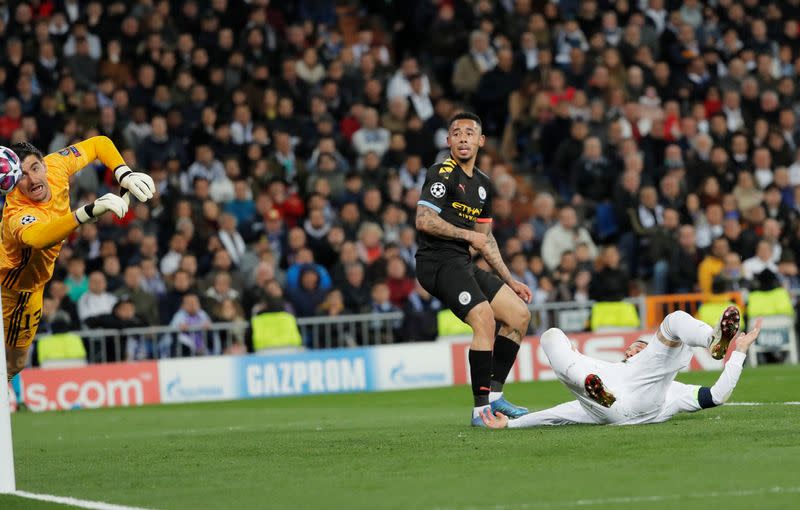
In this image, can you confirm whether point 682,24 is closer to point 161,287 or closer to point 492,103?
point 492,103

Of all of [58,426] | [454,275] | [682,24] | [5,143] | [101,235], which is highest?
[682,24]

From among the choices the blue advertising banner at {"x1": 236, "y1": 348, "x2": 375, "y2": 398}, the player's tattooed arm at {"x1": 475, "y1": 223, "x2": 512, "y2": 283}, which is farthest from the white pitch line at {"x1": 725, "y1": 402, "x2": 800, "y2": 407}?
the blue advertising banner at {"x1": 236, "y1": 348, "x2": 375, "y2": 398}

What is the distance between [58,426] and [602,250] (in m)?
10.7

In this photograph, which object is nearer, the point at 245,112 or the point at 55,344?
the point at 55,344

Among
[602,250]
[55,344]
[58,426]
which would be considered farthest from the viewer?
[602,250]

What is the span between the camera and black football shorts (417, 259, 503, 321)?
12297mm

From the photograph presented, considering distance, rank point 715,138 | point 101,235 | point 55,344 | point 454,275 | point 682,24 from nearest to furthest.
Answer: point 454,275 → point 55,344 → point 101,235 → point 715,138 → point 682,24

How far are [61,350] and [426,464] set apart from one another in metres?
12.6

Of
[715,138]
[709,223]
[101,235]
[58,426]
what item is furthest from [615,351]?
[58,426]

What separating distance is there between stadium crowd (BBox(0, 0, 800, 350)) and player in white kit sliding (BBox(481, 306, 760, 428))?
1089cm

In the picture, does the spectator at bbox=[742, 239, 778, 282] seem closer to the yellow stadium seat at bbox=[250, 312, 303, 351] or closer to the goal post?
the yellow stadium seat at bbox=[250, 312, 303, 351]

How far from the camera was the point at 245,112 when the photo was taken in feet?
80.7

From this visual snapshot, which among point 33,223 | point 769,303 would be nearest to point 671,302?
point 769,303

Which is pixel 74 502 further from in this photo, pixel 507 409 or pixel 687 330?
pixel 507 409
